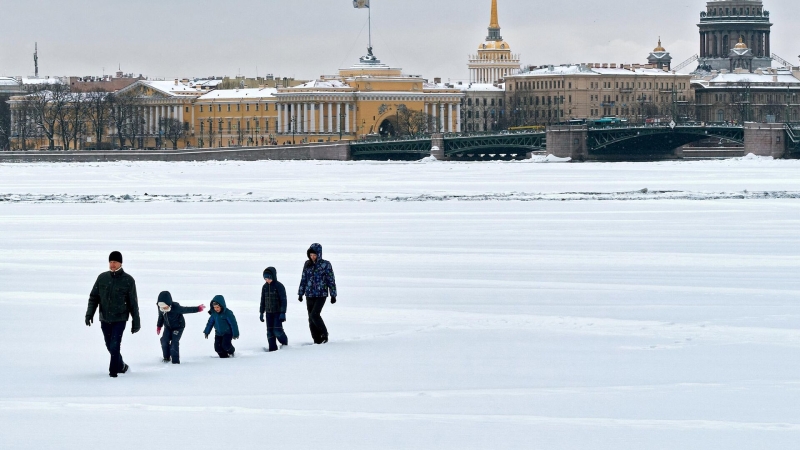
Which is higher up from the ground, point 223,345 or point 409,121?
point 409,121

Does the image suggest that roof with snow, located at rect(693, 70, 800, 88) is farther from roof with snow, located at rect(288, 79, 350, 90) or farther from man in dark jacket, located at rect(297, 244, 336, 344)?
man in dark jacket, located at rect(297, 244, 336, 344)

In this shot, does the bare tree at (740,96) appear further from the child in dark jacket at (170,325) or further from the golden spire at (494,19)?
the child in dark jacket at (170,325)

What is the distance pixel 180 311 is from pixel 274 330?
0.72m

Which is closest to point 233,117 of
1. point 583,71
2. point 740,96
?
point 583,71

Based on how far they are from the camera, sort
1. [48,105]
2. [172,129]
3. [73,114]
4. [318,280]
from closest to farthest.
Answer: [318,280], [73,114], [48,105], [172,129]

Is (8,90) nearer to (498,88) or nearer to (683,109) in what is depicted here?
(498,88)

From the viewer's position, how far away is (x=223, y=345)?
9633mm

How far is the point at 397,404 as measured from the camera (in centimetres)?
823

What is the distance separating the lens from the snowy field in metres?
7.66

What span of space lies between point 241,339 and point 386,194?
21163mm

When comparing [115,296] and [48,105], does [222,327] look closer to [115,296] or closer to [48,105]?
[115,296]

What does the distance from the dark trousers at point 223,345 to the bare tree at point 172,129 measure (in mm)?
75424

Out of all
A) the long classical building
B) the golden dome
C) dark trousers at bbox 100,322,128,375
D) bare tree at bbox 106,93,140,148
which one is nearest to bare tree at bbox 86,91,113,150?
bare tree at bbox 106,93,140,148

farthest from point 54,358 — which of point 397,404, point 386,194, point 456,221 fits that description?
point 386,194
